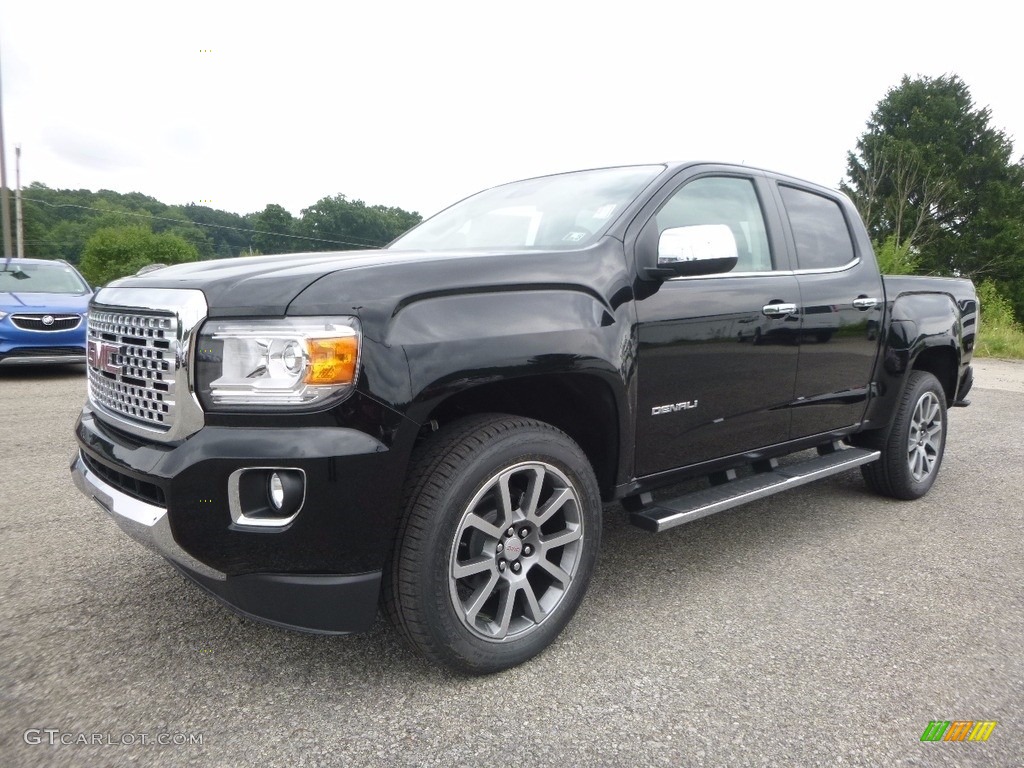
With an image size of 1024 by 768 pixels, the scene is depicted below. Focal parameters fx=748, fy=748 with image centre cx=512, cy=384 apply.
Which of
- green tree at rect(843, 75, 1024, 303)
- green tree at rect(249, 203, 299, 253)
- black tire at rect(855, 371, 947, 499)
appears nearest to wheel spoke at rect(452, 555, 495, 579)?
black tire at rect(855, 371, 947, 499)

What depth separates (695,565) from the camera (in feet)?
11.0

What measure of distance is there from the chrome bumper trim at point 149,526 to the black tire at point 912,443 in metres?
3.66

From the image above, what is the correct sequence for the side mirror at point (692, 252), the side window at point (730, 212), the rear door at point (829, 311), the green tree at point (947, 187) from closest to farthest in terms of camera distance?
the side mirror at point (692, 252) → the side window at point (730, 212) → the rear door at point (829, 311) → the green tree at point (947, 187)

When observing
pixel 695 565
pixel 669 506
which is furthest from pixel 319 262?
pixel 695 565

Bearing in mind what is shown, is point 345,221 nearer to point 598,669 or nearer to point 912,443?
point 912,443

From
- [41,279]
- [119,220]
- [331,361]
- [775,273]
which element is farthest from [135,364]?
[119,220]

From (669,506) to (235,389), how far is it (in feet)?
5.59

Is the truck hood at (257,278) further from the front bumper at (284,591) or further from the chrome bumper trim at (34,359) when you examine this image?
the chrome bumper trim at (34,359)

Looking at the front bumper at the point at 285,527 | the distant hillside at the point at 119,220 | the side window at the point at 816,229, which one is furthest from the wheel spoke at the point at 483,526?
the distant hillside at the point at 119,220

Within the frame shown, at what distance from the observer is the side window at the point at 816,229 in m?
3.69

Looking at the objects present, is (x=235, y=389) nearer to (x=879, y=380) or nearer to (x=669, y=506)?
(x=669, y=506)

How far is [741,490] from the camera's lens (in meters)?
3.20

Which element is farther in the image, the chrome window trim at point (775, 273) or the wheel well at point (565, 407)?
the chrome window trim at point (775, 273)

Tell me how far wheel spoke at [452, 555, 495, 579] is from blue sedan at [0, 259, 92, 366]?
8183 millimetres
